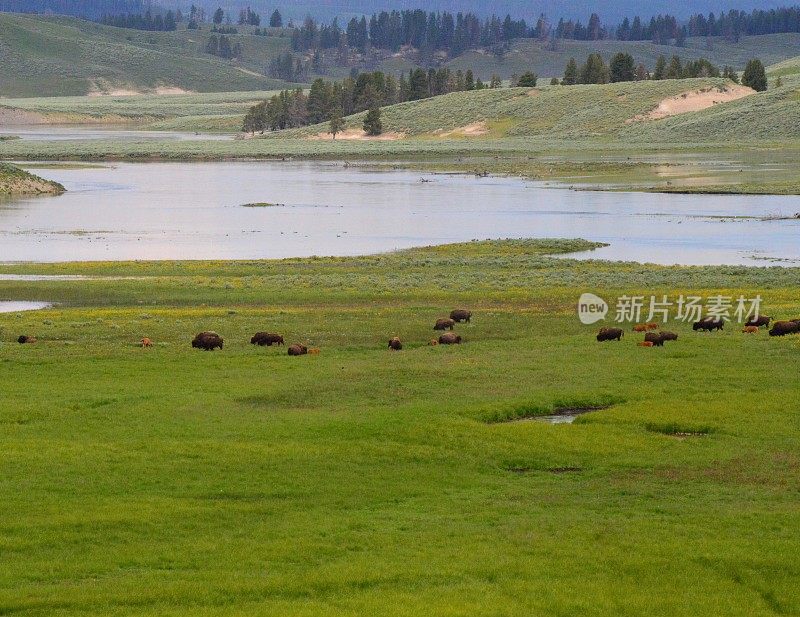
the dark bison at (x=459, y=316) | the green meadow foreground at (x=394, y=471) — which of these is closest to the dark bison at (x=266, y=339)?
the green meadow foreground at (x=394, y=471)

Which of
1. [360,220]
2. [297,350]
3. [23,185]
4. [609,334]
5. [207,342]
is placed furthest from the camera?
[23,185]

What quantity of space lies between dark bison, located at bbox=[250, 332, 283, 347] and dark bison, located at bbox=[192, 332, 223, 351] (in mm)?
1102

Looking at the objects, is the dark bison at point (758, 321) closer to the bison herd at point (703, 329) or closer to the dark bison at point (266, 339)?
the bison herd at point (703, 329)

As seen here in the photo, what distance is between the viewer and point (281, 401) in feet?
88.2

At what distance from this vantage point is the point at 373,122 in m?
187

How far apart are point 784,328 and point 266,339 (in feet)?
42.1

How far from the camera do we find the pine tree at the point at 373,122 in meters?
186

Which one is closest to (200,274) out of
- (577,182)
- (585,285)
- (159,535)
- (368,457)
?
(585,285)

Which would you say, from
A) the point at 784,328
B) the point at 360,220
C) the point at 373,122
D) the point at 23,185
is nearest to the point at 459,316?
the point at 784,328

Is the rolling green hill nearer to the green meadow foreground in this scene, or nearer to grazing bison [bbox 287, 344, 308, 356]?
the green meadow foreground

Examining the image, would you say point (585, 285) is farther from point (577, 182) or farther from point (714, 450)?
point (577, 182)

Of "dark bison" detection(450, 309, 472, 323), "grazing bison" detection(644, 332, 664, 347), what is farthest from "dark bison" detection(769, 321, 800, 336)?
"dark bison" detection(450, 309, 472, 323)

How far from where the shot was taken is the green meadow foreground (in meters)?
15.5

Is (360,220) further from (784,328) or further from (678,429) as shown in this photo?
(678,429)
